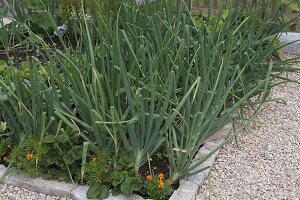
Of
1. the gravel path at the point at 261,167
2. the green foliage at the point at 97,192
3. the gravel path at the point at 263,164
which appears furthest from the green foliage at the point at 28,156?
the gravel path at the point at 263,164

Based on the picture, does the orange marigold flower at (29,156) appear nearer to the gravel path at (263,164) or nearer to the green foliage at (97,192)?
the green foliage at (97,192)

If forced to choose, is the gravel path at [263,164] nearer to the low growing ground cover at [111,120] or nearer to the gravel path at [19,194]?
the low growing ground cover at [111,120]

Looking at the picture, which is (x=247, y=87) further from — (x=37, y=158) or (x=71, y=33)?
(x=71, y=33)

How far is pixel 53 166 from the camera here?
2.42 m

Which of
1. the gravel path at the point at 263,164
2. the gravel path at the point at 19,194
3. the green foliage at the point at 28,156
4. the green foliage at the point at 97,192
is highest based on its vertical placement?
the green foliage at the point at 28,156

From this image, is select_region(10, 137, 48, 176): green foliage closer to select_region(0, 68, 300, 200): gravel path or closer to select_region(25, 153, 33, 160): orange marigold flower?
select_region(25, 153, 33, 160): orange marigold flower

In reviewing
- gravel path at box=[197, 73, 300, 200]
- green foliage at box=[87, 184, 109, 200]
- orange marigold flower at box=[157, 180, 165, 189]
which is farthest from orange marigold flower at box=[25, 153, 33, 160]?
gravel path at box=[197, 73, 300, 200]

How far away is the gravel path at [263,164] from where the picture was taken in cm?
238

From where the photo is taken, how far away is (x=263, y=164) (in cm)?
261

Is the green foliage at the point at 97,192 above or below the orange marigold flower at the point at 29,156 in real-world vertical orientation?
below

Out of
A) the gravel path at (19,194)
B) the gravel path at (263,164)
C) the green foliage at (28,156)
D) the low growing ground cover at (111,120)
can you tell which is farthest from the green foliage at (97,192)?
the gravel path at (263,164)

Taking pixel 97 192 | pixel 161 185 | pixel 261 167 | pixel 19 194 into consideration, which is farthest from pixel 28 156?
pixel 261 167

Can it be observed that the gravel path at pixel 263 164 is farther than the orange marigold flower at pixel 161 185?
Yes

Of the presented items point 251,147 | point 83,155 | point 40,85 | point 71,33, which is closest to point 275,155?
point 251,147
